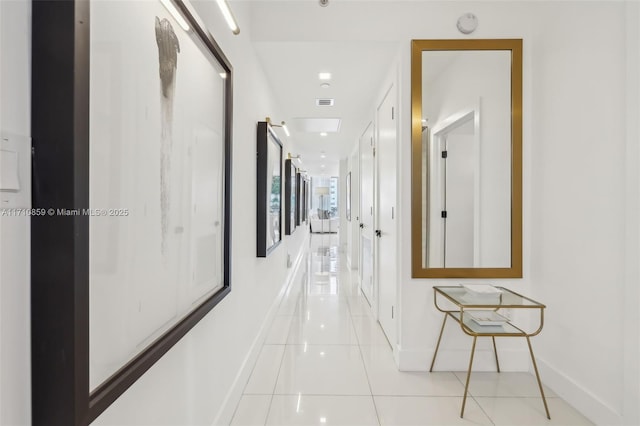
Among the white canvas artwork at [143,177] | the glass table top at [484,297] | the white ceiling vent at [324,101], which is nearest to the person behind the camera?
the white canvas artwork at [143,177]

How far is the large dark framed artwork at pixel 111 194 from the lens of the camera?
0.57 metres

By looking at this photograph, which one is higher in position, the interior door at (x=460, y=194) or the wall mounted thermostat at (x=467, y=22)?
the wall mounted thermostat at (x=467, y=22)

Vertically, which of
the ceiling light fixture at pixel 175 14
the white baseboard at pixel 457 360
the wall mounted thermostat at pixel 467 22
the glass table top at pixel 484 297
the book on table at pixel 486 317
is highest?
the wall mounted thermostat at pixel 467 22

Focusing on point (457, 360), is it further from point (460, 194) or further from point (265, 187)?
point (265, 187)

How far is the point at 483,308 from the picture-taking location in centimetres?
193

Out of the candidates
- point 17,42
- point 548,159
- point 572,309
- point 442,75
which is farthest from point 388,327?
point 17,42

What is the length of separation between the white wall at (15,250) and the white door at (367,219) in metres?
3.37

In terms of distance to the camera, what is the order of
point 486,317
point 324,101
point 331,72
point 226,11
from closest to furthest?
point 226,11 → point 486,317 → point 331,72 → point 324,101

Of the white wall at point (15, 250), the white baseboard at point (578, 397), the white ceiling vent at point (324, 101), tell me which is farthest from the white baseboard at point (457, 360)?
the white ceiling vent at point (324, 101)

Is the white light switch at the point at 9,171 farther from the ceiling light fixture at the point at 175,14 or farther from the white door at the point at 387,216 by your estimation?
the white door at the point at 387,216

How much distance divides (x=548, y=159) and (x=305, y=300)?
10.4 ft

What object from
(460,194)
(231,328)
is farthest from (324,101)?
(231,328)

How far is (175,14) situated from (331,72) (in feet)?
6.80

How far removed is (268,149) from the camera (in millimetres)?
2613
